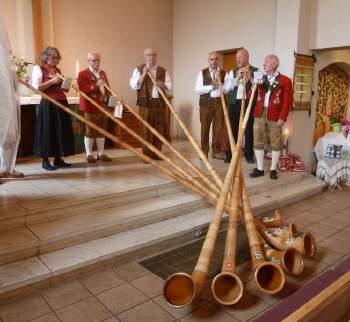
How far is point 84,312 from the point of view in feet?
6.94

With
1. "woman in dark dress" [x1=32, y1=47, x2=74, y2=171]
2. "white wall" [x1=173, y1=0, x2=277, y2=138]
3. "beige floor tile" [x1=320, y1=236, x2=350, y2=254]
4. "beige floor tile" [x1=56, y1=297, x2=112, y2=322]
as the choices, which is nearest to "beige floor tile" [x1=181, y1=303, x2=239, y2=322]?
"beige floor tile" [x1=56, y1=297, x2=112, y2=322]

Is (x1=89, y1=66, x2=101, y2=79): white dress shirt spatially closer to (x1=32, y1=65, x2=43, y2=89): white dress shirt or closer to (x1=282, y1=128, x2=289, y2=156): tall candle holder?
(x1=32, y1=65, x2=43, y2=89): white dress shirt

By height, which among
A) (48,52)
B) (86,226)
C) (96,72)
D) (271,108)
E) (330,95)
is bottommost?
(86,226)

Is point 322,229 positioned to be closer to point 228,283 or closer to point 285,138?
point 228,283

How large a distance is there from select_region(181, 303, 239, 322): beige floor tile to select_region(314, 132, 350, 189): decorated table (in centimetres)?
349

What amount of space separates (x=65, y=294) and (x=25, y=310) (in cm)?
26

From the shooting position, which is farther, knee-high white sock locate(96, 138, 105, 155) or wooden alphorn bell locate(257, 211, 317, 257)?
knee-high white sock locate(96, 138, 105, 155)

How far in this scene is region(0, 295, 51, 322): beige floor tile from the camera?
205 centimetres

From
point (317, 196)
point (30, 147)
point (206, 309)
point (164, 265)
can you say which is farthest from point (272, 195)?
point (30, 147)

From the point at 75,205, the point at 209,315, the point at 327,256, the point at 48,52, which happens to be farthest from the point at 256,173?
the point at 48,52

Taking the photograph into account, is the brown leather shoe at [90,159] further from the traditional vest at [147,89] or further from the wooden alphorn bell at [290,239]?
the wooden alphorn bell at [290,239]

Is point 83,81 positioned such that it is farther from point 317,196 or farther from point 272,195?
point 317,196

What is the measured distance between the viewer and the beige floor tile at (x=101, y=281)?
2.37 metres

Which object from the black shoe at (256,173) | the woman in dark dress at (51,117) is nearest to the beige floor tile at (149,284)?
the woman in dark dress at (51,117)
